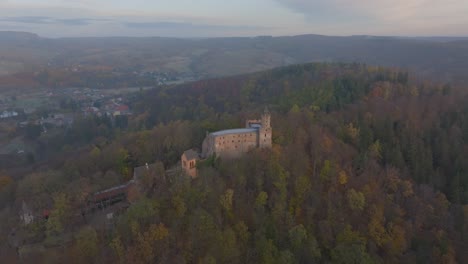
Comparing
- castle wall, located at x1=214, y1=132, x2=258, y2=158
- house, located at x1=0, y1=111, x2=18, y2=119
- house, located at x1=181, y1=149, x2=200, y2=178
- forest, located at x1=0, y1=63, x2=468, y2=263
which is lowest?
house, located at x1=0, y1=111, x2=18, y2=119

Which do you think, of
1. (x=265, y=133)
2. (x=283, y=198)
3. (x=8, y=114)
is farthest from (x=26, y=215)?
(x=8, y=114)

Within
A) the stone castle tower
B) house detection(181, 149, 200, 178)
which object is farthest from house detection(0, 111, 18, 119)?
the stone castle tower

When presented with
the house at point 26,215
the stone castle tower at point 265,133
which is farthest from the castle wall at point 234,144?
the house at point 26,215

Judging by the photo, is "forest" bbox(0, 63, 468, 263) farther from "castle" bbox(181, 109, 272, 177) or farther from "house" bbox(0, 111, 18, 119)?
"house" bbox(0, 111, 18, 119)

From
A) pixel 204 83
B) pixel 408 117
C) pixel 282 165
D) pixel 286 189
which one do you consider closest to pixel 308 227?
pixel 286 189

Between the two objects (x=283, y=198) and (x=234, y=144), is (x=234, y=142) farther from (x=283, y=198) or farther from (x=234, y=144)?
(x=283, y=198)

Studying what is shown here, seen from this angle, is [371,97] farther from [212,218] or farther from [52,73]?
[52,73]
